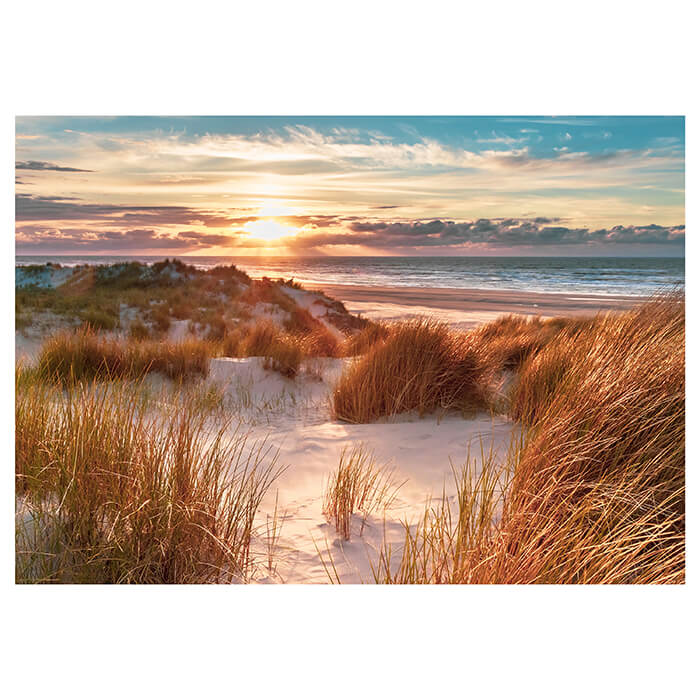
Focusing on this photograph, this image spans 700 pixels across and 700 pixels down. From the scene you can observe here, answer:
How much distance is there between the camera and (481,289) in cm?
860

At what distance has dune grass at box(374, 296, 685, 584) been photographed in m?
1.66

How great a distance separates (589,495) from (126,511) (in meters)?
1.60

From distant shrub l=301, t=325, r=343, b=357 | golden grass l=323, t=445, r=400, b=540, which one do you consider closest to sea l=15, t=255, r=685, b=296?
distant shrub l=301, t=325, r=343, b=357

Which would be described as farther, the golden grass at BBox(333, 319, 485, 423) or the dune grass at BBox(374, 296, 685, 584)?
the golden grass at BBox(333, 319, 485, 423)

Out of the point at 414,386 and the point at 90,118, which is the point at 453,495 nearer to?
the point at 414,386

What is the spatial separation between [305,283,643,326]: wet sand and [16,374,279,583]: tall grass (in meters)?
5.04

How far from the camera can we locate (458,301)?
7.46m

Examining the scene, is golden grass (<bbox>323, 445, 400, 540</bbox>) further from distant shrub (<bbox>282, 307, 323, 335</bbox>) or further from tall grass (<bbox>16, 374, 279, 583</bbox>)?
distant shrub (<bbox>282, 307, 323, 335</bbox>)

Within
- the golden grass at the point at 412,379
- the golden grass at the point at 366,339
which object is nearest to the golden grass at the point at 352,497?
the golden grass at the point at 412,379

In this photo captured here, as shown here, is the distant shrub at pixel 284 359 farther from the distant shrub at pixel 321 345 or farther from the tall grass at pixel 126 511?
the tall grass at pixel 126 511

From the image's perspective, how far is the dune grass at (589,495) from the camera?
1662mm

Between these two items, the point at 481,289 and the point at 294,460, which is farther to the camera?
the point at 481,289
